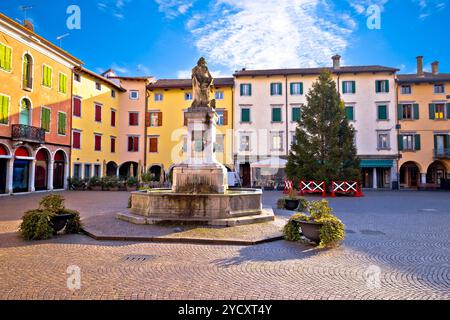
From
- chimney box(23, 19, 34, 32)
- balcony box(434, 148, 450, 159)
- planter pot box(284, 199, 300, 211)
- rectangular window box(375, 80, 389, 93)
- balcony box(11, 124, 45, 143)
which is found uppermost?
chimney box(23, 19, 34, 32)

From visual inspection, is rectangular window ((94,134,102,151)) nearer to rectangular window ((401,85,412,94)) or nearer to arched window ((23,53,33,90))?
arched window ((23,53,33,90))

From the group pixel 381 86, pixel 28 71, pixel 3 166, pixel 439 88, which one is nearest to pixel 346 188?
pixel 381 86

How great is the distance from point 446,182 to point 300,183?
17906mm

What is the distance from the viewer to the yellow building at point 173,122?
106 ft

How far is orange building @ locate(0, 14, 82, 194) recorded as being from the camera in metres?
20.2

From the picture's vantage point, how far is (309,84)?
3153 cm

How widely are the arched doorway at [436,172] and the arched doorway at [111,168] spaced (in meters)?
36.3

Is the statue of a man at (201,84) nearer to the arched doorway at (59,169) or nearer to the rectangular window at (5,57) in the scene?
the rectangular window at (5,57)

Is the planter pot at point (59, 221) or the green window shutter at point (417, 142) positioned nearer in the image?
the planter pot at point (59, 221)

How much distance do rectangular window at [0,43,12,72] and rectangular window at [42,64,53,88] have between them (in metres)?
2.98

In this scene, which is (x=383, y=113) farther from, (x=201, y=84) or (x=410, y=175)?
(x=201, y=84)

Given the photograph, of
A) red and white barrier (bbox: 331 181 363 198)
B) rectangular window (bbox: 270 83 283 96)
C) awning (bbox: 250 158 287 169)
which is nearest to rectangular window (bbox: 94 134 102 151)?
awning (bbox: 250 158 287 169)

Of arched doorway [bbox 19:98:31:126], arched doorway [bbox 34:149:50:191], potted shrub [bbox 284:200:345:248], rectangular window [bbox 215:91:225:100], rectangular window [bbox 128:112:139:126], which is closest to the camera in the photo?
potted shrub [bbox 284:200:345:248]

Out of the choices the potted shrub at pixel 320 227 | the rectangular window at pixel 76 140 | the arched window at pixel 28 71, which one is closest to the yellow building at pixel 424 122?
the potted shrub at pixel 320 227
